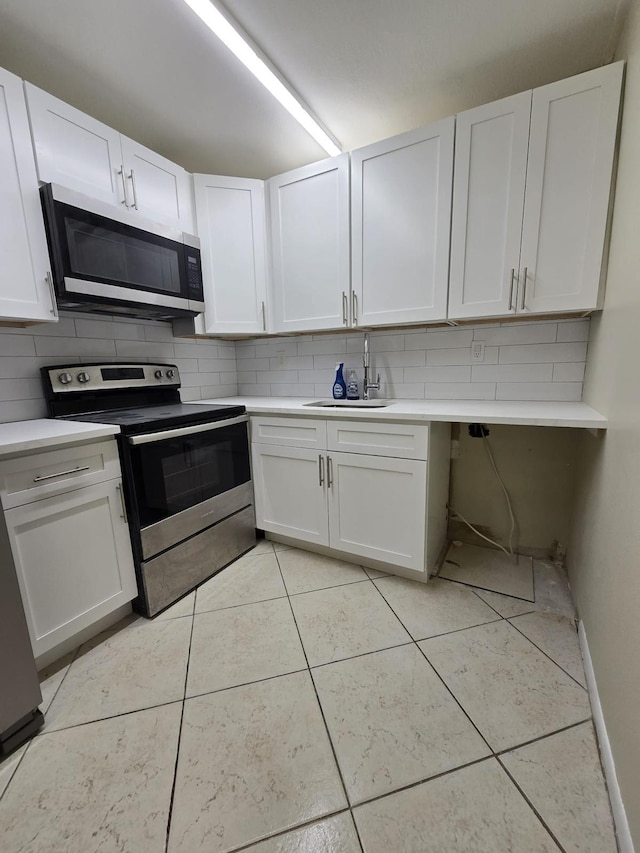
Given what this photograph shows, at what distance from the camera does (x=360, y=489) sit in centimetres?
188

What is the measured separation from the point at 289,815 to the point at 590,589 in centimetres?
126

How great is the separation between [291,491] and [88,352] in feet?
4.42

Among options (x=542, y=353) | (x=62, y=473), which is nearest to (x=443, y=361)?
(x=542, y=353)

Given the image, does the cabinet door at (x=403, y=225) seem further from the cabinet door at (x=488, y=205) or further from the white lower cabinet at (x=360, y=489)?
the white lower cabinet at (x=360, y=489)

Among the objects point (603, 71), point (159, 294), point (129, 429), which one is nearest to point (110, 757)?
point (129, 429)

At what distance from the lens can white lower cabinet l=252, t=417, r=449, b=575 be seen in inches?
68.2

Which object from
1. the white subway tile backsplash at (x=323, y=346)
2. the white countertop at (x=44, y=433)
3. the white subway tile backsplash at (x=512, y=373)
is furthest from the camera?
the white subway tile backsplash at (x=323, y=346)

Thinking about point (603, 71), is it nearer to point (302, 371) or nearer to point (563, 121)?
point (563, 121)

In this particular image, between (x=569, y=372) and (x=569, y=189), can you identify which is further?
(x=569, y=372)

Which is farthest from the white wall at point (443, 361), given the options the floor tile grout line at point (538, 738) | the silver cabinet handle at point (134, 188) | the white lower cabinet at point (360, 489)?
the floor tile grout line at point (538, 738)

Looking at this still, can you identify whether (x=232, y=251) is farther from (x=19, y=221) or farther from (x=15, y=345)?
(x=15, y=345)

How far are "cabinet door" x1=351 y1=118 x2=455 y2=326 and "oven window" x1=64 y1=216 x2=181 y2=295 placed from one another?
3.31 feet

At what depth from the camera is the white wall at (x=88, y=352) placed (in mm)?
1623

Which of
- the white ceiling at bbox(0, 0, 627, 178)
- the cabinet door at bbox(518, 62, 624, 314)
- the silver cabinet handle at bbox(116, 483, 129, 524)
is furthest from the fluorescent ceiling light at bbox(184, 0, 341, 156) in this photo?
the silver cabinet handle at bbox(116, 483, 129, 524)
